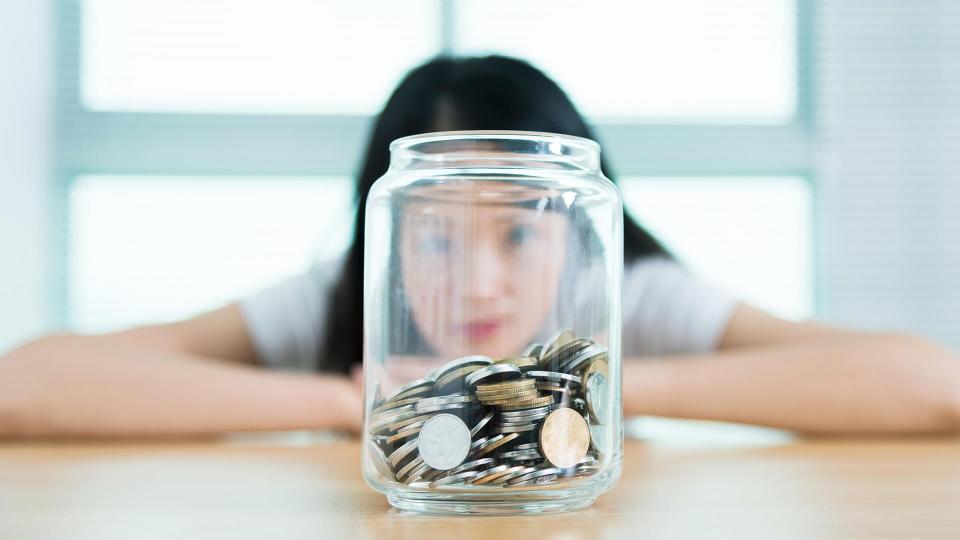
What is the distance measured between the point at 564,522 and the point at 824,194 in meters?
2.39

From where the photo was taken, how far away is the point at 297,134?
2.59 m

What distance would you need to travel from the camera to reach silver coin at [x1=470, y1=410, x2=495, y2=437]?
1.58 feet

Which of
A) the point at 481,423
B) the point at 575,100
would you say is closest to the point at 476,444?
the point at 481,423

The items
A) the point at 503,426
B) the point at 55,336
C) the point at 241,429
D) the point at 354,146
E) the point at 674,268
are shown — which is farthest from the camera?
the point at 354,146

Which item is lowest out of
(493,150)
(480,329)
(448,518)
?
(448,518)

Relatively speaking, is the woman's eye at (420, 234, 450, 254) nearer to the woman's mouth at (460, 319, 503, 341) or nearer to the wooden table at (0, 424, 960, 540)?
the woman's mouth at (460, 319, 503, 341)

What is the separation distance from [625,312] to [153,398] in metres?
0.90

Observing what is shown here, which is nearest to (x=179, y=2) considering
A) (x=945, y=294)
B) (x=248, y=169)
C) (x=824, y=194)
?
(x=248, y=169)

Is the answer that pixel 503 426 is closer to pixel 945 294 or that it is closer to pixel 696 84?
pixel 696 84

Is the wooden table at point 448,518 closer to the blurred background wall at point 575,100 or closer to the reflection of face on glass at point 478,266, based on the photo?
the reflection of face on glass at point 478,266

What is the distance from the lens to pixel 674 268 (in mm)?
1641

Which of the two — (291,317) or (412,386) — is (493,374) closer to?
(412,386)

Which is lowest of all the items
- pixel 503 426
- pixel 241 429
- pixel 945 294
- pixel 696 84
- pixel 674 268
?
pixel 945 294

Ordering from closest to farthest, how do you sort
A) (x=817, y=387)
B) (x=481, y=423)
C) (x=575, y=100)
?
(x=481, y=423), (x=817, y=387), (x=575, y=100)
